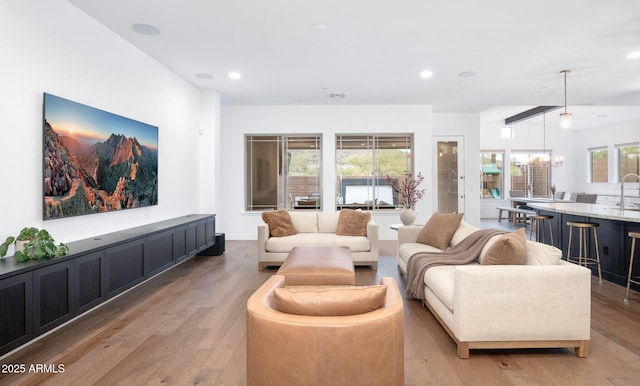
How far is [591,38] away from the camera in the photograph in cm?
396

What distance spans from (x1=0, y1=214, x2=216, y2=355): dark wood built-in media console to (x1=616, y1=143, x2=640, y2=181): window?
1192cm

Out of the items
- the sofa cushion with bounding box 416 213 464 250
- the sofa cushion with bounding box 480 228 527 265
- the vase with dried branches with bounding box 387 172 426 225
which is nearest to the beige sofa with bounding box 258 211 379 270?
the sofa cushion with bounding box 416 213 464 250

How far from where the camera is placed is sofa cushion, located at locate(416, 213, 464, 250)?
13.9 ft

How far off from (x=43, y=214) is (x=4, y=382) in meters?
1.31

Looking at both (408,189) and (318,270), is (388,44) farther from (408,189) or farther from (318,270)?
(408,189)

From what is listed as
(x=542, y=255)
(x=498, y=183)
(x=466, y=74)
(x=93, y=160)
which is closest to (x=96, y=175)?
(x=93, y=160)

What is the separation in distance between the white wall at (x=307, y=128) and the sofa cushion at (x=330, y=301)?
582cm

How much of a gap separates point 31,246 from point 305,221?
3585 mm

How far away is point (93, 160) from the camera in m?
3.54

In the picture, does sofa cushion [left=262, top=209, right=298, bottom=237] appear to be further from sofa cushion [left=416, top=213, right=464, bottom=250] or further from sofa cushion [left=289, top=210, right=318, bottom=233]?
sofa cushion [left=416, top=213, right=464, bottom=250]

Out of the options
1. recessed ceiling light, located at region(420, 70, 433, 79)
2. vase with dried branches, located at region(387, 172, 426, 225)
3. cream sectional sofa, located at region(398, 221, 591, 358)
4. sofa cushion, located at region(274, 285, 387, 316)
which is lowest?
cream sectional sofa, located at region(398, 221, 591, 358)

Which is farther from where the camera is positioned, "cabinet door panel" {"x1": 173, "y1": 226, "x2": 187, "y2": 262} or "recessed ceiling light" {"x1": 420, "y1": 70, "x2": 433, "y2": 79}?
"recessed ceiling light" {"x1": 420, "y1": 70, "x2": 433, "y2": 79}

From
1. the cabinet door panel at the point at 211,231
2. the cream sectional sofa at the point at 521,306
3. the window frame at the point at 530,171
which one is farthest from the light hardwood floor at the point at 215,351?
the window frame at the point at 530,171

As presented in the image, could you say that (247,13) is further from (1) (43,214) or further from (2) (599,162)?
(2) (599,162)
